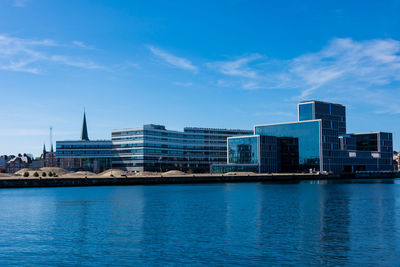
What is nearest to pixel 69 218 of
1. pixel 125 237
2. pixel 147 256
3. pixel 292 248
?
pixel 125 237

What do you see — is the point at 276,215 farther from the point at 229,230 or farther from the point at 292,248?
the point at 292,248

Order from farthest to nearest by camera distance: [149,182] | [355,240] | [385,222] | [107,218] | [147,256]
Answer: [149,182]
[107,218]
[385,222]
[355,240]
[147,256]

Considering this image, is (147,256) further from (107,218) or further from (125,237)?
(107,218)

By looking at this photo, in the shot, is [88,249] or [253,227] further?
[253,227]

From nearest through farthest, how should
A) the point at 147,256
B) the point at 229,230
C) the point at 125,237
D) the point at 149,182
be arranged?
1. the point at 147,256
2. the point at 125,237
3. the point at 229,230
4. the point at 149,182

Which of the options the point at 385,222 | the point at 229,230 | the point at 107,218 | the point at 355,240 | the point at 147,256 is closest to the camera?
the point at 147,256

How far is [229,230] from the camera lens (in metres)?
48.9

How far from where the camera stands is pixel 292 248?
39312mm

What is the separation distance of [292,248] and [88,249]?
17.9m

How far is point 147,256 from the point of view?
36.9 metres

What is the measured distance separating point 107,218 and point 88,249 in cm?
2052

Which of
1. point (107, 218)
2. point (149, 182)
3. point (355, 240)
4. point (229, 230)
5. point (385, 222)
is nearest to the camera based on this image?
point (355, 240)

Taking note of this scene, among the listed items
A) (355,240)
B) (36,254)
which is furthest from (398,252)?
(36,254)

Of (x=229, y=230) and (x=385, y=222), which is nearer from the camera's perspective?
(x=229, y=230)
